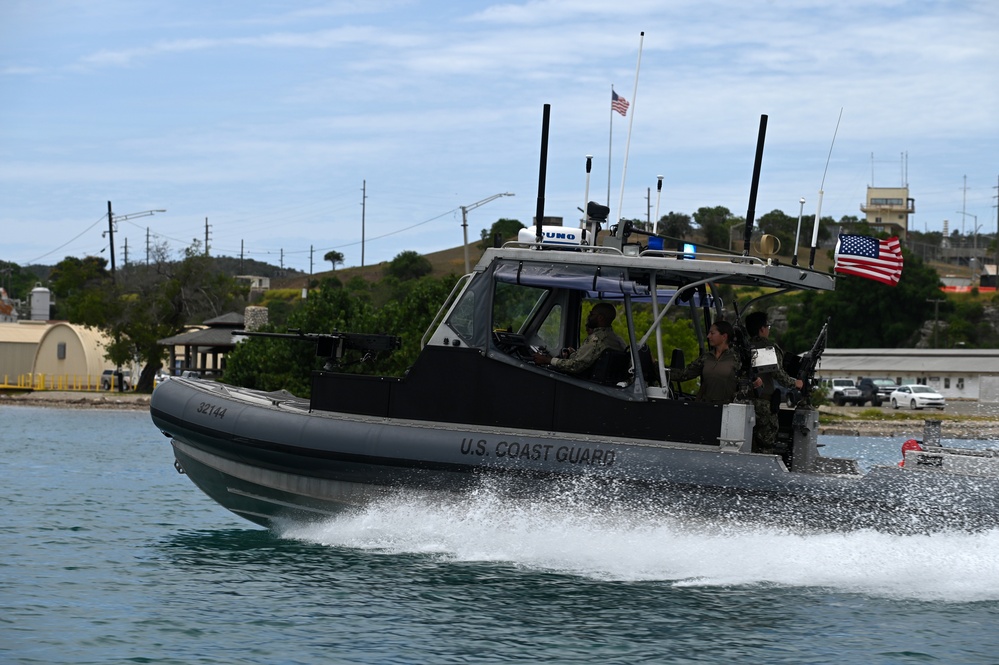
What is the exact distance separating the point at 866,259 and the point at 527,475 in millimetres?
3207

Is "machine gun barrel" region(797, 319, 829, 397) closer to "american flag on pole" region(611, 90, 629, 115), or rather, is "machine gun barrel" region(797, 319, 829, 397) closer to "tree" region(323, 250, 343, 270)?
"american flag on pole" region(611, 90, 629, 115)

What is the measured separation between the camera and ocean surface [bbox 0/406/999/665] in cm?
786

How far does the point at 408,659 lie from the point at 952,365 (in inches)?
2361

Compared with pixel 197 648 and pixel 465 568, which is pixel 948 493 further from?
pixel 197 648

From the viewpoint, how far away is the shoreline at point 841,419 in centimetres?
3744

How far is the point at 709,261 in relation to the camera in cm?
924

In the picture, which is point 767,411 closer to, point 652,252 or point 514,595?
point 652,252

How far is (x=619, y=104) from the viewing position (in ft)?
35.4

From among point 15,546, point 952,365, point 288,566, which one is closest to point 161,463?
point 15,546

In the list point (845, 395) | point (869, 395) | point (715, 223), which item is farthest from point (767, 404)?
point (715, 223)

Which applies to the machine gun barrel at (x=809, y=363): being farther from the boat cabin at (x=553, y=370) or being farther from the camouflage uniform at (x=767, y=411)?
the boat cabin at (x=553, y=370)

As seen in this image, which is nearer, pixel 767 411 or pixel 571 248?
pixel 767 411

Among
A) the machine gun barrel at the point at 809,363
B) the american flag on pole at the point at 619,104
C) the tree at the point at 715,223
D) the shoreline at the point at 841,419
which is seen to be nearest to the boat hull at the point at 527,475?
the machine gun barrel at the point at 809,363

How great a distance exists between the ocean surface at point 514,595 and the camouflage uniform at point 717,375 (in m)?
0.97
